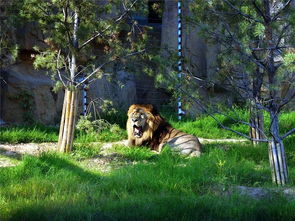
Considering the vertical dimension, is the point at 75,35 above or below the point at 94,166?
above

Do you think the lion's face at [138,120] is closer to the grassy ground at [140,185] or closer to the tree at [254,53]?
the grassy ground at [140,185]

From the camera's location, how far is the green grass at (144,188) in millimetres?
5402

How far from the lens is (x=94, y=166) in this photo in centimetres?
843

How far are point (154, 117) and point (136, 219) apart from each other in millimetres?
5422

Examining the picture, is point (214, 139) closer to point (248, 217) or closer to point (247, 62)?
point (247, 62)

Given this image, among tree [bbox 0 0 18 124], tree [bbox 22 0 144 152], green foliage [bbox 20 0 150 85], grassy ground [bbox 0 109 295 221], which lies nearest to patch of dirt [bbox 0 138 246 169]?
grassy ground [bbox 0 109 295 221]

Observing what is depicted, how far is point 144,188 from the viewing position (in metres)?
6.72

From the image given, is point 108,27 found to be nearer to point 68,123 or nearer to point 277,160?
point 68,123

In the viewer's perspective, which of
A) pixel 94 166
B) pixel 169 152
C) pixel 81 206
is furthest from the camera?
pixel 169 152

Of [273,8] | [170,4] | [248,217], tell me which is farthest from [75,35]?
[170,4]

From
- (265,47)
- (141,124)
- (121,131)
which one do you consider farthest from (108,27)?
(265,47)

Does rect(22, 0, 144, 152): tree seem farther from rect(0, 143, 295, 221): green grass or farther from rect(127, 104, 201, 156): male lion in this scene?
rect(127, 104, 201, 156): male lion

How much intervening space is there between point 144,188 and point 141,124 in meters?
3.79

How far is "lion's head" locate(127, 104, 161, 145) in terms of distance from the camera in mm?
10367
